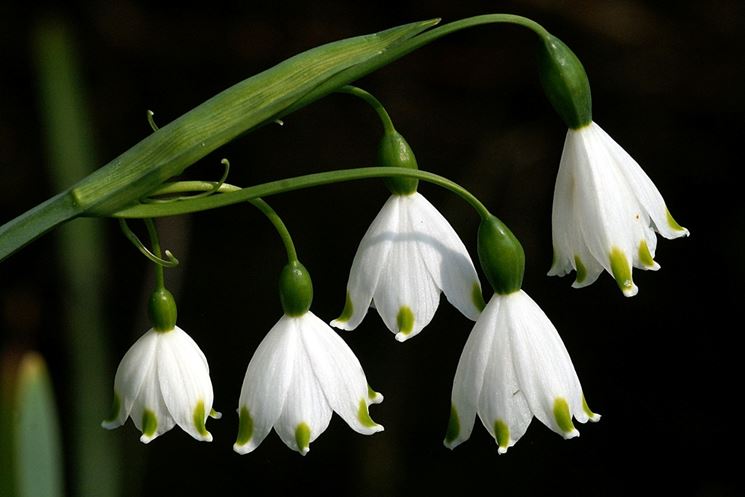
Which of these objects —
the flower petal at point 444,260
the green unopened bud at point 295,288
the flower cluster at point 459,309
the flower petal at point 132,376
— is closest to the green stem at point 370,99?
the flower cluster at point 459,309

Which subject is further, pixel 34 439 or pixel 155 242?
pixel 34 439

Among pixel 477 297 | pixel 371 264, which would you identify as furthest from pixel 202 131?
pixel 477 297

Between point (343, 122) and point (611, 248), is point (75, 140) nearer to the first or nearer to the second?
point (343, 122)

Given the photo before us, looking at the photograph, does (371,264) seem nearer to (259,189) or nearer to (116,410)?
(259,189)

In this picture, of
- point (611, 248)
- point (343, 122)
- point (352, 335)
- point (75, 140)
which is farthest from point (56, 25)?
point (611, 248)

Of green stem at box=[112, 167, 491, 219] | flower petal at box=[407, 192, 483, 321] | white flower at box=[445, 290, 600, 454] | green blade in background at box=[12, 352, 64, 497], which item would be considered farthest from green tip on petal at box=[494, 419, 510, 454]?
green blade in background at box=[12, 352, 64, 497]

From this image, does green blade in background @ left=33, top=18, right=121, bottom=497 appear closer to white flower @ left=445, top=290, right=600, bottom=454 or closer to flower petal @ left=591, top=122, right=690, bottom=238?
white flower @ left=445, top=290, right=600, bottom=454
